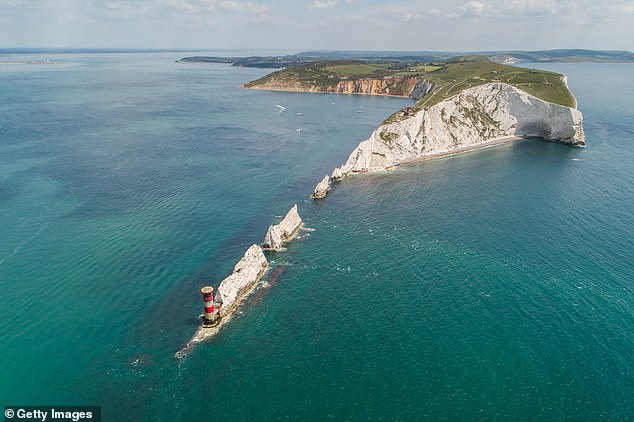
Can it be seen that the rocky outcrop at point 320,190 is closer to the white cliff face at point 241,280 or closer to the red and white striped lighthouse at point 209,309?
the white cliff face at point 241,280

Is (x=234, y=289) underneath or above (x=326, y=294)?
above

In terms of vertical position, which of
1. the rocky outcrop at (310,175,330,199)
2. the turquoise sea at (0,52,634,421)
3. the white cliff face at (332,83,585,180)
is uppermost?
the white cliff face at (332,83,585,180)

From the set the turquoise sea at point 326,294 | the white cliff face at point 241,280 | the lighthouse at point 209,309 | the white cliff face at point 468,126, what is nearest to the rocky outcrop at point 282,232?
the turquoise sea at point 326,294

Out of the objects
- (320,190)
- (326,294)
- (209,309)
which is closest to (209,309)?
(209,309)

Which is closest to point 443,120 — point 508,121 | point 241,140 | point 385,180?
point 508,121

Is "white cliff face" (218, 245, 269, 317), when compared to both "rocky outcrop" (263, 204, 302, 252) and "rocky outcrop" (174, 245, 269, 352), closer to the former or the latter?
"rocky outcrop" (174, 245, 269, 352)

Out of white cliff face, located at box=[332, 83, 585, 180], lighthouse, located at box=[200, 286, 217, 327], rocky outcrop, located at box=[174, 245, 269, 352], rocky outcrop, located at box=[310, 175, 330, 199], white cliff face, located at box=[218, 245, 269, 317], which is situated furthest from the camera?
white cliff face, located at box=[332, 83, 585, 180]

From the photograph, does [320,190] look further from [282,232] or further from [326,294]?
[326,294]

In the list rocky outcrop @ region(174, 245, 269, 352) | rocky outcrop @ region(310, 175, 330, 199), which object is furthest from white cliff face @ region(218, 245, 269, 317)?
rocky outcrop @ region(310, 175, 330, 199)
